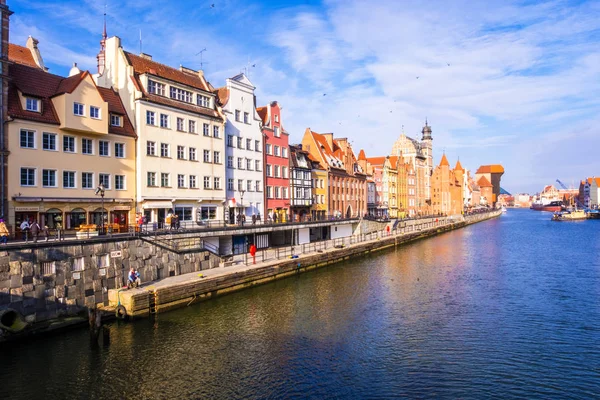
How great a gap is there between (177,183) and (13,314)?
21.9 m

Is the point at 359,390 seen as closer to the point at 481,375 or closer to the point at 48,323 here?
the point at 481,375

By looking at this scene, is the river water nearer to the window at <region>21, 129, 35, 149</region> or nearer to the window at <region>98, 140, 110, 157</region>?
the window at <region>21, 129, 35, 149</region>

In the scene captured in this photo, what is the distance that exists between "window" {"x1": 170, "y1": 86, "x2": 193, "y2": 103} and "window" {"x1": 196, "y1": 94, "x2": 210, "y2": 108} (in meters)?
1.10

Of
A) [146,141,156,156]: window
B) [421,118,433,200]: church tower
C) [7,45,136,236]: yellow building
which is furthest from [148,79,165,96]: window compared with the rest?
[421,118,433,200]: church tower

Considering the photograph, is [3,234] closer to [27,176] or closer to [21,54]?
[27,176]

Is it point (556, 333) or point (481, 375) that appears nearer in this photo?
point (481, 375)

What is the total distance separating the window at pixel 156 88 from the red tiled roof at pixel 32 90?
27.0 feet

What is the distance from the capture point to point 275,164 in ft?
199

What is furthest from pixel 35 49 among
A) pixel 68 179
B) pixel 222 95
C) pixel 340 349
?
pixel 340 349

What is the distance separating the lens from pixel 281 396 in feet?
58.9

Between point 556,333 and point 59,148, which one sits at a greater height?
point 59,148

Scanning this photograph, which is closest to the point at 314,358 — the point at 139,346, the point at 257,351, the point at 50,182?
the point at 257,351

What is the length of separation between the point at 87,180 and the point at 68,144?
3229mm

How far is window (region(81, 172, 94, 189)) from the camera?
35.2m
